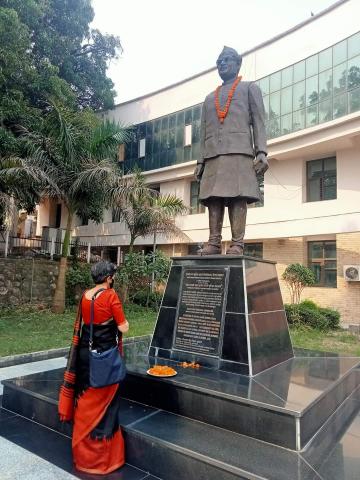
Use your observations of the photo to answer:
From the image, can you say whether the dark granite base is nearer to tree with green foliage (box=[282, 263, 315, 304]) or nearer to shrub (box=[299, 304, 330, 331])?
shrub (box=[299, 304, 330, 331])

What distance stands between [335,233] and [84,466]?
11476 mm

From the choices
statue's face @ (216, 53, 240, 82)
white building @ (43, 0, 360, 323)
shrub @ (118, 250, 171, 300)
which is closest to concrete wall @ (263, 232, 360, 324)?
white building @ (43, 0, 360, 323)

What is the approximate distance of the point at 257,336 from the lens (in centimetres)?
403

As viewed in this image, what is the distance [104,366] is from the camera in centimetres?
276

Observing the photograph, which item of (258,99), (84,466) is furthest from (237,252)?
(84,466)

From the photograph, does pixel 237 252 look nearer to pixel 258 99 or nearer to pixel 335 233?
pixel 258 99

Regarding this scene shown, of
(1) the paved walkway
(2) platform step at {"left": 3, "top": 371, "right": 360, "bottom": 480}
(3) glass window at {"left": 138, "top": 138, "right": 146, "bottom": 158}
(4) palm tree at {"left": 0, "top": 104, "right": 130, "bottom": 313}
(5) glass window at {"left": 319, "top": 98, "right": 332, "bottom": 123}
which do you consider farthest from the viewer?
(3) glass window at {"left": 138, "top": 138, "right": 146, "bottom": 158}

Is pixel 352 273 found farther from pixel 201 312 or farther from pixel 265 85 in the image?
pixel 201 312

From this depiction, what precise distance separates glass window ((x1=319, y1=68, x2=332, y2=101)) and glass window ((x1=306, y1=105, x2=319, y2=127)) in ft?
1.24

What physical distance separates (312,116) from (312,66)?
69.5 inches

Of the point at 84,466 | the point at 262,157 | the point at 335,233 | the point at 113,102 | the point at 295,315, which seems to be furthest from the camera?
the point at 113,102

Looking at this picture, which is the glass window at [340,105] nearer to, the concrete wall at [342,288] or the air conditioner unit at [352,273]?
the concrete wall at [342,288]

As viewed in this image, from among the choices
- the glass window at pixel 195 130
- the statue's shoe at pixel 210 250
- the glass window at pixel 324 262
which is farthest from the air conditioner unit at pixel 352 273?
the statue's shoe at pixel 210 250

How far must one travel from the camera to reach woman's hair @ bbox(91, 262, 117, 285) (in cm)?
293
